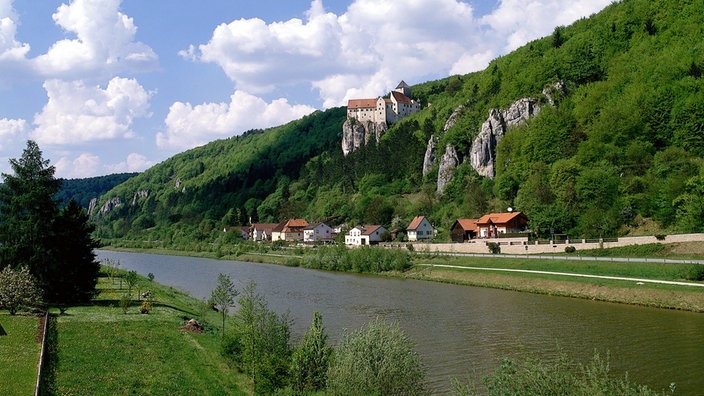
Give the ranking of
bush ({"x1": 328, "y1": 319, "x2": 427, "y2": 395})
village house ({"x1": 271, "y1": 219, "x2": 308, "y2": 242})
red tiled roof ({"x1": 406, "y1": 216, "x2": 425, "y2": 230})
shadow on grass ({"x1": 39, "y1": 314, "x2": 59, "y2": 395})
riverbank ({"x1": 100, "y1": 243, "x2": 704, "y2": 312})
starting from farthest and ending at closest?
village house ({"x1": 271, "y1": 219, "x2": 308, "y2": 242}) → red tiled roof ({"x1": 406, "y1": 216, "x2": 425, "y2": 230}) → riverbank ({"x1": 100, "y1": 243, "x2": 704, "y2": 312}) → shadow on grass ({"x1": 39, "y1": 314, "x2": 59, "y2": 395}) → bush ({"x1": 328, "y1": 319, "x2": 427, "y2": 395})

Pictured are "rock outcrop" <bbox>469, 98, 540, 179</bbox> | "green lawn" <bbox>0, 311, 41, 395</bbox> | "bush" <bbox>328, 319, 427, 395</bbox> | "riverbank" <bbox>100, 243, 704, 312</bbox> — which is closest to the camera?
"bush" <bbox>328, 319, 427, 395</bbox>

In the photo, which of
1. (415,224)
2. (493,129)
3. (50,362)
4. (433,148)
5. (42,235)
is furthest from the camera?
(433,148)

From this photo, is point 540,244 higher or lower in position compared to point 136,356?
higher

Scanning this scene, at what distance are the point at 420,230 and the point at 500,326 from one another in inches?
2453

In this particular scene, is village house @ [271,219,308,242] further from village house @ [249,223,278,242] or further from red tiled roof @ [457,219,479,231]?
red tiled roof @ [457,219,479,231]

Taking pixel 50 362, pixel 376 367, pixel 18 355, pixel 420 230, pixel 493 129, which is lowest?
pixel 50 362

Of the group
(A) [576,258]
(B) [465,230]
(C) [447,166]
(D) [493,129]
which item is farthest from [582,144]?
(C) [447,166]

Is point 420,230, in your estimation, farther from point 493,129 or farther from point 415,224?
point 493,129

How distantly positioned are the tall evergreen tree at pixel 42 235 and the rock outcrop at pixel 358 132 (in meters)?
143

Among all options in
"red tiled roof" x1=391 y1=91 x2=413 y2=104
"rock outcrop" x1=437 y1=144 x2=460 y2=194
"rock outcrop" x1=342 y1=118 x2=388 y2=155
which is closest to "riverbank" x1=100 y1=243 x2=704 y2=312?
"rock outcrop" x1=437 y1=144 x2=460 y2=194

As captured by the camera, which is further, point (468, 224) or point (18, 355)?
point (468, 224)

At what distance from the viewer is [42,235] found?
39.5 meters

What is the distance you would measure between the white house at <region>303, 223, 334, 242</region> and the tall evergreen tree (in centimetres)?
7940

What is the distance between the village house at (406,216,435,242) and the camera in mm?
95938
